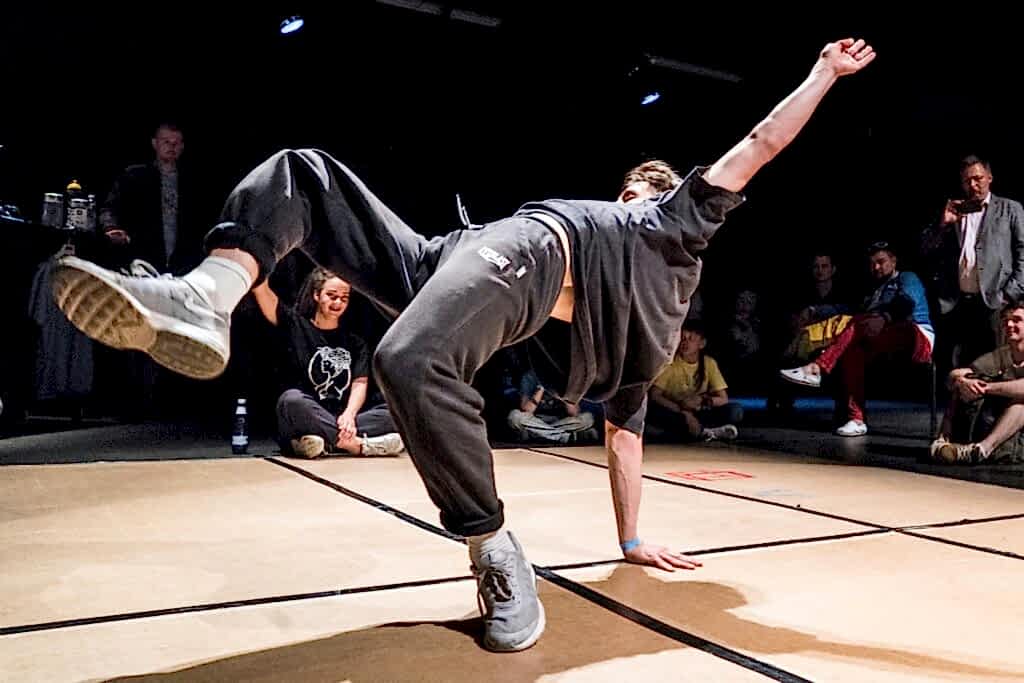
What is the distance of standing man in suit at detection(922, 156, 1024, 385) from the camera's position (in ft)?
12.8

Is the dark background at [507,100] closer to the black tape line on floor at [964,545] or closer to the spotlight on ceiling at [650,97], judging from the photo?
the spotlight on ceiling at [650,97]

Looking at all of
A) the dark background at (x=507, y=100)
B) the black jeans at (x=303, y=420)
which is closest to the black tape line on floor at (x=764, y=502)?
the black jeans at (x=303, y=420)

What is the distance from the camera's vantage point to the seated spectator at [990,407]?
355 centimetres

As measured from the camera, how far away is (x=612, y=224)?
131cm

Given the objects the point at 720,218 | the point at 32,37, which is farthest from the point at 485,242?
the point at 32,37

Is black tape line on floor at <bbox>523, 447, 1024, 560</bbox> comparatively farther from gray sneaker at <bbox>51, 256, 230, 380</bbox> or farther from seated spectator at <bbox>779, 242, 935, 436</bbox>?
seated spectator at <bbox>779, 242, 935, 436</bbox>

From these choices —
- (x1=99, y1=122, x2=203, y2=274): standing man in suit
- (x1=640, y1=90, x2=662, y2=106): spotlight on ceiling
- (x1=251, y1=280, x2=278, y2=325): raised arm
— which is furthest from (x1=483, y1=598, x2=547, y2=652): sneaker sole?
(x1=640, y1=90, x2=662, y2=106): spotlight on ceiling

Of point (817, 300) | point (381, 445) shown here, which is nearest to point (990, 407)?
point (817, 300)

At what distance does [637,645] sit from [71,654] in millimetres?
797

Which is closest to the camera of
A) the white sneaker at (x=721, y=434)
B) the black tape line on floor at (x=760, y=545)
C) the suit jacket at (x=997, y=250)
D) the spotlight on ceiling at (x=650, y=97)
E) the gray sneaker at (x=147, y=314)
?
the gray sneaker at (x=147, y=314)

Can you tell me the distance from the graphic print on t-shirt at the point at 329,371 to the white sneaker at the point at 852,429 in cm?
292

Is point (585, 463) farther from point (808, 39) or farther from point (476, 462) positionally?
point (808, 39)

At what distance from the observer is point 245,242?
117 cm

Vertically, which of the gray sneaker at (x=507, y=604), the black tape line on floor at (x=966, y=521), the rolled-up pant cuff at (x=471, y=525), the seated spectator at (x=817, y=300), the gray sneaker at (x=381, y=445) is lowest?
the gray sneaker at (x=381, y=445)
